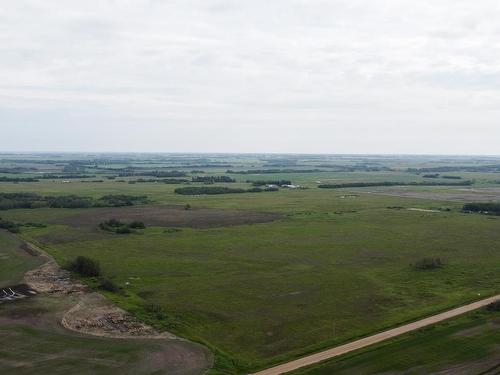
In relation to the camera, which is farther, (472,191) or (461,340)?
(472,191)

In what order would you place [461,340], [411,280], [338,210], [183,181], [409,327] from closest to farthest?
[461,340]
[409,327]
[411,280]
[338,210]
[183,181]

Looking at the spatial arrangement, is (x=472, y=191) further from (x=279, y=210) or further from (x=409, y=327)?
(x=409, y=327)

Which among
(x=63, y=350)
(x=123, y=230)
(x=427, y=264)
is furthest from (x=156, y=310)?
(x=123, y=230)

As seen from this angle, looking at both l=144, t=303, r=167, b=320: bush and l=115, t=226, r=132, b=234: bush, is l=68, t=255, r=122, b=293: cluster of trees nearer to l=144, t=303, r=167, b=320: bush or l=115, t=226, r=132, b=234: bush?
l=144, t=303, r=167, b=320: bush

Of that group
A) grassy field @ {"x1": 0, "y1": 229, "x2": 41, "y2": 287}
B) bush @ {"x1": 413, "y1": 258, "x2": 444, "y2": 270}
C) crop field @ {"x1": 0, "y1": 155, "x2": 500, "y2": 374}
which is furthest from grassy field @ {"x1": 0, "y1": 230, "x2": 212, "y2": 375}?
bush @ {"x1": 413, "y1": 258, "x2": 444, "y2": 270}

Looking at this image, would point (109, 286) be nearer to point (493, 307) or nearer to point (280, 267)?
point (280, 267)

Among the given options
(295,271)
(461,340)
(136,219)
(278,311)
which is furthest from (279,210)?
(461,340)
